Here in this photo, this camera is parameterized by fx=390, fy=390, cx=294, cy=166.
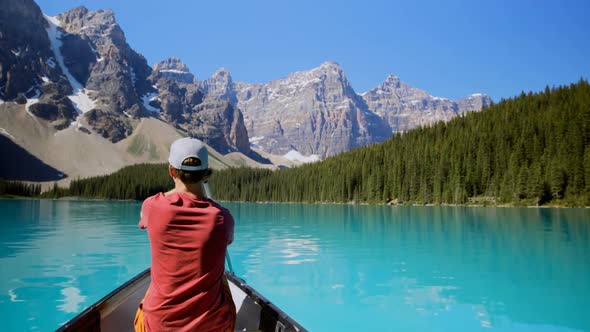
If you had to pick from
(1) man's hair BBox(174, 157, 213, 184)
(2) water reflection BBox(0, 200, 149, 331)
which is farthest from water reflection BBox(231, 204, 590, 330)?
(1) man's hair BBox(174, 157, 213, 184)

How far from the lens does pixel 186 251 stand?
3617mm

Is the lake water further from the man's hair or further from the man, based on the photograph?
the man's hair

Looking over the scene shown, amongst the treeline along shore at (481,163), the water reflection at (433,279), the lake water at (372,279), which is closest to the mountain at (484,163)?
the treeline along shore at (481,163)

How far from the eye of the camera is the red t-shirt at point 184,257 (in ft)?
11.8

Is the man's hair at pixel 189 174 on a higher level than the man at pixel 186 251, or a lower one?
higher

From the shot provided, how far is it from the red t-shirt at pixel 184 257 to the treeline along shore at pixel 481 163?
81.1 meters

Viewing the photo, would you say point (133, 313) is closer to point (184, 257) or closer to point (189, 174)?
point (184, 257)

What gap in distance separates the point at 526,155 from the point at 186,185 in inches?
3828

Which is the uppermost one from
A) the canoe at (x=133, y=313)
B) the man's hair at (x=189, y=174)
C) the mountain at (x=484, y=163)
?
the mountain at (x=484, y=163)

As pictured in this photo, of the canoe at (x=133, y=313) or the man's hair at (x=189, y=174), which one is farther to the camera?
the canoe at (x=133, y=313)

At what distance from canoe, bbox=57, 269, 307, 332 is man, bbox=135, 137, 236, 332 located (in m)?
1.65

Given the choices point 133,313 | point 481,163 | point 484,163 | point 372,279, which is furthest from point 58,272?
point 481,163

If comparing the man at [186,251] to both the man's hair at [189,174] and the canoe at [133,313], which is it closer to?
the man's hair at [189,174]

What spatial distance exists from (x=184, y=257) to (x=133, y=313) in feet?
13.0
